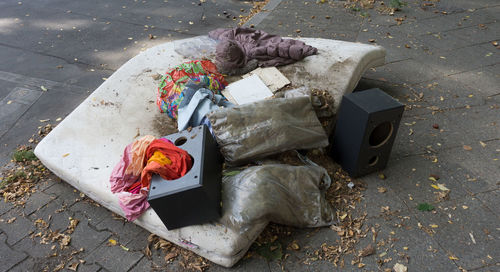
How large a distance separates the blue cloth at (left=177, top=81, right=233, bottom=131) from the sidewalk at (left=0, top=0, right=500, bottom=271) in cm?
103

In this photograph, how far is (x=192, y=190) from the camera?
6.77ft

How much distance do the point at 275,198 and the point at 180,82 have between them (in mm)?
1580

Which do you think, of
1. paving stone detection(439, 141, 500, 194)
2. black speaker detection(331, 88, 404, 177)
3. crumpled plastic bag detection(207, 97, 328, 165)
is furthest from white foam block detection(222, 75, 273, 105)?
paving stone detection(439, 141, 500, 194)

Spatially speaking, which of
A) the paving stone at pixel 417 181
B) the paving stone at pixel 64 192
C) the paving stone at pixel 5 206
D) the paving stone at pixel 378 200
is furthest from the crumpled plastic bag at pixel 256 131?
the paving stone at pixel 5 206

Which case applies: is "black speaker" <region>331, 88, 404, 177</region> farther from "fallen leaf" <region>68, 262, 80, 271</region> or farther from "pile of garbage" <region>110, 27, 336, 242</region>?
"fallen leaf" <region>68, 262, 80, 271</region>

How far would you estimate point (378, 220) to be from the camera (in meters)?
2.58

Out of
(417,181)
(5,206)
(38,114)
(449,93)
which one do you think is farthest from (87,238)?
(449,93)

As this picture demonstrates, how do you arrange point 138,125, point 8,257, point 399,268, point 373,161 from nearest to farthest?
point 399,268 < point 8,257 < point 373,161 < point 138,125

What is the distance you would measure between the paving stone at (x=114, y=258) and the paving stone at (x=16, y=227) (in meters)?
0.69

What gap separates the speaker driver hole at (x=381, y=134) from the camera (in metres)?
2.77

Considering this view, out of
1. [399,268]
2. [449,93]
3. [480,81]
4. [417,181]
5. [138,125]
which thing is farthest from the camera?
[480,81]

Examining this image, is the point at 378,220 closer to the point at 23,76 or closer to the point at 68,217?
the point at 68,217

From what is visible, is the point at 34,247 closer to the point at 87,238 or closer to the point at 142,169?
the point at 87,238

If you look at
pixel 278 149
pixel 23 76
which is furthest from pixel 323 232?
pixel 23 76
